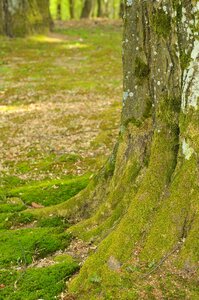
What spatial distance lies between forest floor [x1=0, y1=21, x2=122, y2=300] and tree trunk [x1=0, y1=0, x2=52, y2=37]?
5.37 ft

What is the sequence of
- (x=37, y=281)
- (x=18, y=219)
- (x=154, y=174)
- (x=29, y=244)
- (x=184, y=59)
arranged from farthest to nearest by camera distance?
(x=18, y=219), (x=29, y=244), (x=37, y=281), (x=154, y=174), (x=184, y=59)

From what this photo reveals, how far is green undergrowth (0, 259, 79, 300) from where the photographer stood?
6.96m

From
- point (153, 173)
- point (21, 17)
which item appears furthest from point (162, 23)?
point (21, 17)

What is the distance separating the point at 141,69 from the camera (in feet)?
25.0

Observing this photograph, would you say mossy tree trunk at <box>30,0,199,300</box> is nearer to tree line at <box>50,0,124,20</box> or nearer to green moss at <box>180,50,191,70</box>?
green moss at <box>180,50,191,70</box>

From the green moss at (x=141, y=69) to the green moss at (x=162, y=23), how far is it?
2.39ft

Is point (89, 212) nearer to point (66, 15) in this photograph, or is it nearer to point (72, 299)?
point (72, 299)

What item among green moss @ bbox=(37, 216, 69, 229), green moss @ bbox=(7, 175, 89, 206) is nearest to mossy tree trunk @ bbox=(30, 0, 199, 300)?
green moss @ bbox=(37, 216, 69, 229)

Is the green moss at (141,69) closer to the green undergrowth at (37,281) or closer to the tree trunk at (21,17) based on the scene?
the green undergrowth at (37,281)

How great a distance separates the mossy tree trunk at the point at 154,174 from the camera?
6.33 metres

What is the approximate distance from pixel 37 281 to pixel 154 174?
8.43 ft

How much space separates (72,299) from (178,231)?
1.86m

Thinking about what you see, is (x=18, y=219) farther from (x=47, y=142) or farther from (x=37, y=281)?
(x=47, y=142)

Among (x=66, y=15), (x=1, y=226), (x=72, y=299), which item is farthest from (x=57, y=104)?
(x=66, y=15)
